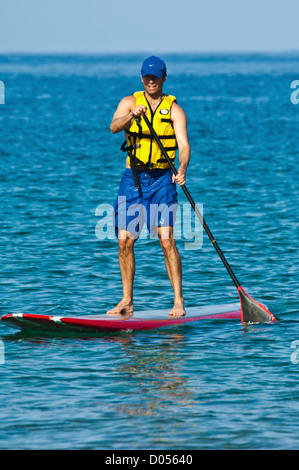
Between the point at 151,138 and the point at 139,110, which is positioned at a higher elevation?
the point at 139,110

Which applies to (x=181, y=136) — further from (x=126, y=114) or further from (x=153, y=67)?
(x=153, y=67)

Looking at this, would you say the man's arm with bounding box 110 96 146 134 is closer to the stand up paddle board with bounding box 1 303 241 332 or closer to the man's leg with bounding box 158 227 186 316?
the man's leg with bounding box 158 227 186 316

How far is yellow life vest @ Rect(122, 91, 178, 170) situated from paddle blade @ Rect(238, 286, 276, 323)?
1783 mm

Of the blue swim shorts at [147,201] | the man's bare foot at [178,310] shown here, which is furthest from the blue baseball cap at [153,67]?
the man's bare foot at [178,310]

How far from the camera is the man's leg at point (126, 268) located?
422 inches

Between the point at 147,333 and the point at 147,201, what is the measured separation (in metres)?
1.43

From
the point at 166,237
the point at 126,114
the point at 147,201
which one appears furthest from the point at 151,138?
the point at 166,237

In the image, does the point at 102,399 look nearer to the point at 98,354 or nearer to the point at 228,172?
the point at 98,354

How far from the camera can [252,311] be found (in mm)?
11250

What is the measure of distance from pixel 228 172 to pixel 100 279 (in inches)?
465

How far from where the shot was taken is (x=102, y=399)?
8.74 metres

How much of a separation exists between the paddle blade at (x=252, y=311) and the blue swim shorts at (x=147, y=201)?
1267 mm

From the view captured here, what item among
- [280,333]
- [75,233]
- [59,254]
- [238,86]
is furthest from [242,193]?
[238,86]

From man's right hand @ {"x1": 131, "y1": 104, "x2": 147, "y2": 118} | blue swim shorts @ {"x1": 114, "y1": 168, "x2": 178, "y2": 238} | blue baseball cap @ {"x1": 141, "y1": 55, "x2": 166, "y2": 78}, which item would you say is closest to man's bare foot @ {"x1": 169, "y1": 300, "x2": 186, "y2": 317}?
blue swim shorts @ {"x1": 114, "y1": 168, "x2": 178, "y2": 238}
